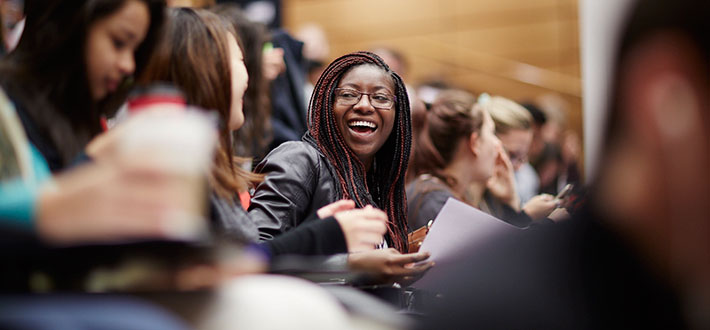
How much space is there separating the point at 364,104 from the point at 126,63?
0.77 meters

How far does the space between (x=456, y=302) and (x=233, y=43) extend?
86 cm

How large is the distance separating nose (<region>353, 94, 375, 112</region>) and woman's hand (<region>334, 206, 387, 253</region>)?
0.47 m

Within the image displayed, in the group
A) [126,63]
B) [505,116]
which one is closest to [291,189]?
[126,63]

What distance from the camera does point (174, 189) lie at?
103cm

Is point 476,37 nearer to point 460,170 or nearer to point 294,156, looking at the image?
point 460,170

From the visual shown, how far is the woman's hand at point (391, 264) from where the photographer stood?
61.0 inches

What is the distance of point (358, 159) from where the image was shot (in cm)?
200

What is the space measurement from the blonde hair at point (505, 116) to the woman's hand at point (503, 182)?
138mm

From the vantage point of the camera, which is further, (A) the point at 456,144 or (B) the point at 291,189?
(A) the point at 456,144

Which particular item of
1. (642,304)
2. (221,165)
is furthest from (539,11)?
(642,304)

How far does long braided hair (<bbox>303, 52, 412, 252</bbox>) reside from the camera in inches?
77.0

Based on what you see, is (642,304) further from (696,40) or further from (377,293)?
(377,293)

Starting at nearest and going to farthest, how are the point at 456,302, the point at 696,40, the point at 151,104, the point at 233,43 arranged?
Answer: 1. the point at 696,40
2. the point at 151,104
3. the point at 456,302
4. the point at 233,43

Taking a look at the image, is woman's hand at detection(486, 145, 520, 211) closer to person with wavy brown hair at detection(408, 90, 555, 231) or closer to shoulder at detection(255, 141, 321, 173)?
person with wavy brown hair at detection(408, 90, 555, 231)
